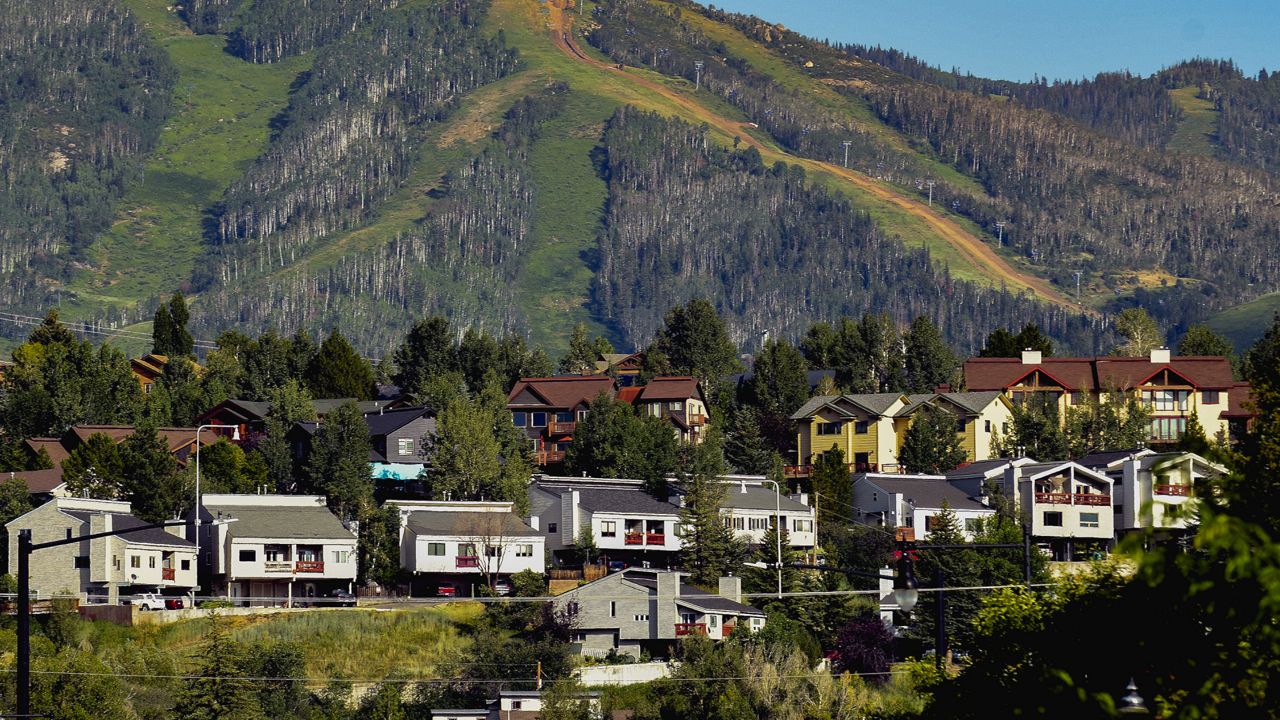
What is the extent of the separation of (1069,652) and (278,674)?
202 feet

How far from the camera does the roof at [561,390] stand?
160250mm

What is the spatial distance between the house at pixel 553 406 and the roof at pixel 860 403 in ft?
48.4

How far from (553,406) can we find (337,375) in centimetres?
2458

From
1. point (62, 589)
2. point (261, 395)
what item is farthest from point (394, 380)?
point (62, 589)

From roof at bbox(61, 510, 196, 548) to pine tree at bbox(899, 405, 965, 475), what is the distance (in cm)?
5375

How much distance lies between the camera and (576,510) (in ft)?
431

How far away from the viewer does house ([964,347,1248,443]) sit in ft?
543

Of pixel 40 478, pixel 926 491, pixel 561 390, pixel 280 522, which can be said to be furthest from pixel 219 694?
pixel 561 390

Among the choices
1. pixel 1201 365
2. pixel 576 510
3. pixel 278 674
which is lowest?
pixel 278 674

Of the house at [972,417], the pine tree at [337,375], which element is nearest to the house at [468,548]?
the house at [972,417]

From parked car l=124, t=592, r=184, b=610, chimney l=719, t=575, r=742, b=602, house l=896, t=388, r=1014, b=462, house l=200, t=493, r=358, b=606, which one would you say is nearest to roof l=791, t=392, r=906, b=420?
house l=896, t=388, r=1014, b=462

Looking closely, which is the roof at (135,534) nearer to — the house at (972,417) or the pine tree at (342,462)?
the pine tree at (342,462)

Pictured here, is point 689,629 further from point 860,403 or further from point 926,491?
point 860,403

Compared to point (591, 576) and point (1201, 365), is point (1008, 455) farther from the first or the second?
point (591, 576)
